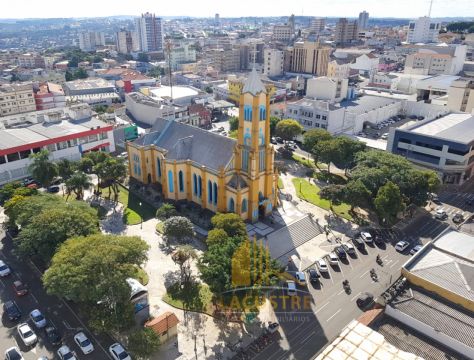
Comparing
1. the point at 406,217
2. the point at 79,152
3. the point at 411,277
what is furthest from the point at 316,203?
the point at 79,152

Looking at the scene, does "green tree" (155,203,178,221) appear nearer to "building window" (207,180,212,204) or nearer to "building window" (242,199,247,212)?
"building window" (207,180,212,204)

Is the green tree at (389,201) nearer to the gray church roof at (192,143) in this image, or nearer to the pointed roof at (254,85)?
the gray church roof at (192,143)

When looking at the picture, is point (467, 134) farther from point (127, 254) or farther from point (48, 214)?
point (48, 214)

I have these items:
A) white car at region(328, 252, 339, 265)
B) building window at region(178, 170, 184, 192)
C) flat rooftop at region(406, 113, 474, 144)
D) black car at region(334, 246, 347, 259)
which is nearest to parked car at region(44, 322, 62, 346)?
building window at region(178, 170, 184, 192)

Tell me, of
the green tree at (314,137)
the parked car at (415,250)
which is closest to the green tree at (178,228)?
the parked car at (415,250)

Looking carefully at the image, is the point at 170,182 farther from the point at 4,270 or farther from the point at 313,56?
the point at 313,56

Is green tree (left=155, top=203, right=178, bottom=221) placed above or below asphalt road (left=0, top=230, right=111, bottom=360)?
above

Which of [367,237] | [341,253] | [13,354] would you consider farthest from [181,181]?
[13,354]
